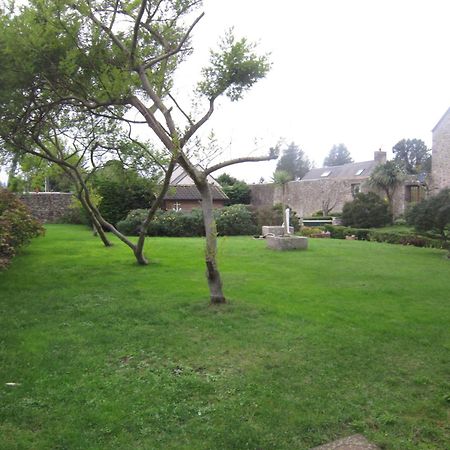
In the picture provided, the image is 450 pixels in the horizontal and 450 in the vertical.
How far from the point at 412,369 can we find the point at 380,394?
2.38ft

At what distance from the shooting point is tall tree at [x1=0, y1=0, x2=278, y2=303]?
6.70 meters

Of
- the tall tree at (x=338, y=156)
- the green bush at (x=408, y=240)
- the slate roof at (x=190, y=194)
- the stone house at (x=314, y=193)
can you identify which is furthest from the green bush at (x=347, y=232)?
the tall tree at (x=338, y=156)

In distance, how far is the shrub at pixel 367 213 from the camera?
23734mm

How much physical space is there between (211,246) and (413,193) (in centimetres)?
2238

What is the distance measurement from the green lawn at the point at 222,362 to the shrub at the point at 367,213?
15.1 meters

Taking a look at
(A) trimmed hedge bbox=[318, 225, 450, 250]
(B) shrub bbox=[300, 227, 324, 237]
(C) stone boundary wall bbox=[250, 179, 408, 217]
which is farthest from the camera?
(C) stone boundary wall bbox=[250, 179, 408, 217]

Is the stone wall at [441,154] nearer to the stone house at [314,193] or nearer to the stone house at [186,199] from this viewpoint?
the stone house at [314,193]

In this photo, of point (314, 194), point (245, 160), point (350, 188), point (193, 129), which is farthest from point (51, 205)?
point (245, 160)

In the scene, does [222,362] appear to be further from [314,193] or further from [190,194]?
[314,193]

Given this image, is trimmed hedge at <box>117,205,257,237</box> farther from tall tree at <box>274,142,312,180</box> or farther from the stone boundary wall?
tall tree at <box>274,142,312,180</box>

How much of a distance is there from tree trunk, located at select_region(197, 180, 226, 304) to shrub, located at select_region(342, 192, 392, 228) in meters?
18.3

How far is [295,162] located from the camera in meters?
66.9

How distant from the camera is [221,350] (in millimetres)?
5004

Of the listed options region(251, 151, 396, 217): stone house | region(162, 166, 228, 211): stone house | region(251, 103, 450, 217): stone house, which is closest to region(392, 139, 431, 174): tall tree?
region(251, 103, 450, 217): stone house
